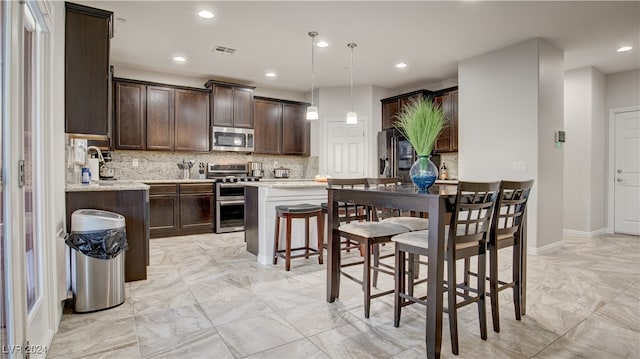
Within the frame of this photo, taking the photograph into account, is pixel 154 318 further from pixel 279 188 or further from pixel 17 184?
pixel 279 188

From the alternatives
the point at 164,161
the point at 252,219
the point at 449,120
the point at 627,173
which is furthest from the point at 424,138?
the point at 627,173

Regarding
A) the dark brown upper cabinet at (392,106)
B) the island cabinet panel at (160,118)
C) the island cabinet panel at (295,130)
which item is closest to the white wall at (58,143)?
the island cabinet panel at (160,118)

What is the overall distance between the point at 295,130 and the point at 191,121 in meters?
2.01

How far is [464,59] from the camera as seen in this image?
4941mm

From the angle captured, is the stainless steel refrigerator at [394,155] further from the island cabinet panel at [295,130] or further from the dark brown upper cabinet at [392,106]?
the island cabinet panel at [295,130]

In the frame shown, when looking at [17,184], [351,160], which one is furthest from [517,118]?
[17,184]

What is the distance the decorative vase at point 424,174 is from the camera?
2330mm

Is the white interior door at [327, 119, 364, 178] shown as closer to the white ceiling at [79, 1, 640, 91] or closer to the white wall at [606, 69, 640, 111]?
the white ceiling at [79, 1, 640, 91]

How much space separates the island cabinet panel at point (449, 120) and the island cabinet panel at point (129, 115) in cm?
481

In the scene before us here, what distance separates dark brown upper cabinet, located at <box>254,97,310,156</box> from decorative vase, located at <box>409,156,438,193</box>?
4.50 m

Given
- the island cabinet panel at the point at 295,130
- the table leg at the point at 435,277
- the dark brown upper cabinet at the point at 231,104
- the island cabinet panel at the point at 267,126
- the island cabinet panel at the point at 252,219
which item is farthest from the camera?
the island cabinet panel at the point at 295,130

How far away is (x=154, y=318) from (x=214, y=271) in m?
1.12

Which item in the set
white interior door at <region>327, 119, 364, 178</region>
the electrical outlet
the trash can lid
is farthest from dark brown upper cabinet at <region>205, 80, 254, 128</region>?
the electrical outlet

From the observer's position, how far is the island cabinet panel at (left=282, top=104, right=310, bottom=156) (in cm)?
679
